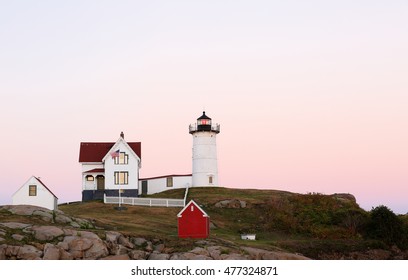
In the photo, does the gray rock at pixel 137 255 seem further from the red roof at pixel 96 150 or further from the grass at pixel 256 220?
the red roof at pixel 96 150

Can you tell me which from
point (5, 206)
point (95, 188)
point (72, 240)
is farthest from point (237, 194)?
point (72, 240)

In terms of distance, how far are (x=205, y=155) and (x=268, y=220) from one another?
782 inches

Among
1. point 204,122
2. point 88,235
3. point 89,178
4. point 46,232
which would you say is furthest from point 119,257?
point 204,122

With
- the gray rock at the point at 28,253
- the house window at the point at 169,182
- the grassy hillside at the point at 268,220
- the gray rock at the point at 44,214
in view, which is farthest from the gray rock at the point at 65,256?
the house window at the point at 169,182

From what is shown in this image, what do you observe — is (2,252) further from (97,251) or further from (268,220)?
(268,220)

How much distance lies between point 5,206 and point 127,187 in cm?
2131

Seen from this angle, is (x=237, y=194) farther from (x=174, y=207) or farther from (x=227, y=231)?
(x=227, y=231)

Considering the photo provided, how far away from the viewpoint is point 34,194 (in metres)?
55.4

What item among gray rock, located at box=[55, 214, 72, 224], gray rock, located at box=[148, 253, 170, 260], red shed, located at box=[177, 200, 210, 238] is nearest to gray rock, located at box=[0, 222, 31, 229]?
gray rock, located at box=[55, 214, 72, 224]

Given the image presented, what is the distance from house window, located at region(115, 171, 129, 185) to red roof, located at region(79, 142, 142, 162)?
3.32m

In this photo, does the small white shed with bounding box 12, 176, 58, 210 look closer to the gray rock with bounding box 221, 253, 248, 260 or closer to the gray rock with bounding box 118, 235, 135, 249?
the gray rock with bounding box 118, 235, 135, 249

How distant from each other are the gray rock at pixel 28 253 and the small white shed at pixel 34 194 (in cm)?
1874
